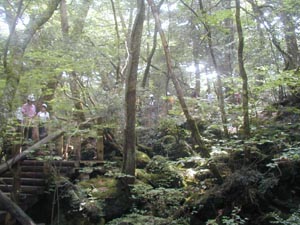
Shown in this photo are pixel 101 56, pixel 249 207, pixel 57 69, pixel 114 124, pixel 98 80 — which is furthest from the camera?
pixel 98 80

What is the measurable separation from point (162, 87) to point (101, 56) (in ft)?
23.2

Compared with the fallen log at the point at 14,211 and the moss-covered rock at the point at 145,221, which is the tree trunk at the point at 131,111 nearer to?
the moss-covered rock at the point at 145,221

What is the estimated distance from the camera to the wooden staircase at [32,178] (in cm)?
743

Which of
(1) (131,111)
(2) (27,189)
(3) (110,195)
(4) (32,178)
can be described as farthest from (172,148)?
(2) (27,189)

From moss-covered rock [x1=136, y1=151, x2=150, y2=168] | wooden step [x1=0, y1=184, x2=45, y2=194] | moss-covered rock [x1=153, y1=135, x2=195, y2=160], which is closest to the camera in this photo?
wooden step [x1=0, y1=184, x2=45, y2=194]

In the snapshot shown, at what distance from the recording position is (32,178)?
8.34 meters

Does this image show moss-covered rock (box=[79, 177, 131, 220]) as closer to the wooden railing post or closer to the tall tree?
the wooden railing post

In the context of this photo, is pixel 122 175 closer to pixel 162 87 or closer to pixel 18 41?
pixel 18 41

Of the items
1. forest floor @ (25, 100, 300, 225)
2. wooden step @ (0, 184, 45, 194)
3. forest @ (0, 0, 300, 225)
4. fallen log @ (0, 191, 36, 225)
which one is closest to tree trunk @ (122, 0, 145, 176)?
forest @ (0, 0, 300, 225)

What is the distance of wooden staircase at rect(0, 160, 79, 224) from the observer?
7428 millimetres

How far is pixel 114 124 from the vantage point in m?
9.91

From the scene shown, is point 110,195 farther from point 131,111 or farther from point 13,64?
point 13,64

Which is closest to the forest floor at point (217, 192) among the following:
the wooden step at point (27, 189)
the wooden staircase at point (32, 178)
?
the wooden staircase at point (32, 178)

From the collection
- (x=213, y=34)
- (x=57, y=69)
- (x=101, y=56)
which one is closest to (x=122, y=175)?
(x=57, y=69)
